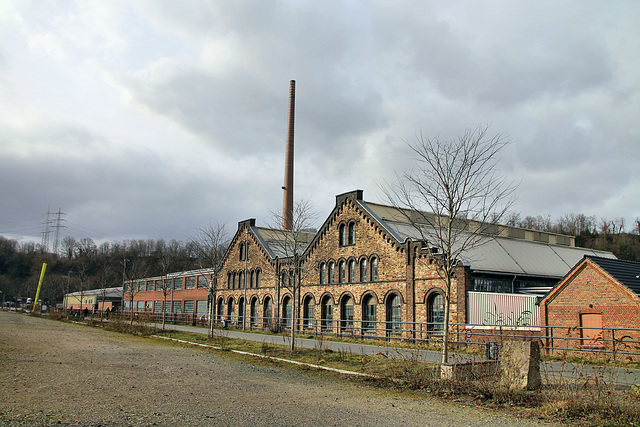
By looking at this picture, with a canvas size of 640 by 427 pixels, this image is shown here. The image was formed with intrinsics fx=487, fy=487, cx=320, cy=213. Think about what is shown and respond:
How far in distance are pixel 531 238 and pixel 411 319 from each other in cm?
1786

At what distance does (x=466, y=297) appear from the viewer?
83.4 ft

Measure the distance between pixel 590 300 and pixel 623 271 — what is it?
6.47 ft

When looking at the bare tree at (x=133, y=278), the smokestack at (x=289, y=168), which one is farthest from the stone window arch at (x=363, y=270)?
the bare tree at (x=133, y=278)

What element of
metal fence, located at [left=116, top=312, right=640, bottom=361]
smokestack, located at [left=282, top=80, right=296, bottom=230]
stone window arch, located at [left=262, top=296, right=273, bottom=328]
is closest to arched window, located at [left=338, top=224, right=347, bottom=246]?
metal fence, located at [left=116, top=312, right=640, bottom=361]

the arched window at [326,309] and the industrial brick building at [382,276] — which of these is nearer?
the industrial brick building at [382,276]

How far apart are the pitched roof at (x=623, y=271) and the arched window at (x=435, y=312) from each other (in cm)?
792

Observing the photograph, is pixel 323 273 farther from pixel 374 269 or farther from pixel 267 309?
pixel 267 309

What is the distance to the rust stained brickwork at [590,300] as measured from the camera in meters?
19.9

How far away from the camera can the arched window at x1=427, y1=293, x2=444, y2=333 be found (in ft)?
87.0

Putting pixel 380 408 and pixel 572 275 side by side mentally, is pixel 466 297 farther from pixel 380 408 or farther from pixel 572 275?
pixel 380 408

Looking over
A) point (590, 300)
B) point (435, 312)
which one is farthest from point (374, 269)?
point (590, 300)

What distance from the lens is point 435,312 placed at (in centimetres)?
2694

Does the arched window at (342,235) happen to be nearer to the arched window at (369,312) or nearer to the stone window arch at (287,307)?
the arched window at (369,312)

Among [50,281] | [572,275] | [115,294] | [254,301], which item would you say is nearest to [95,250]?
[50,281]
